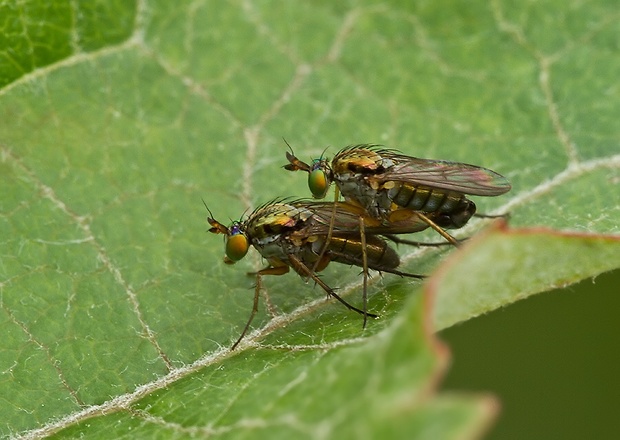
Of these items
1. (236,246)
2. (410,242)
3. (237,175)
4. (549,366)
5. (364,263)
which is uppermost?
(237,175)

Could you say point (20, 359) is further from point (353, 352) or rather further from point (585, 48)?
point (585, 48)

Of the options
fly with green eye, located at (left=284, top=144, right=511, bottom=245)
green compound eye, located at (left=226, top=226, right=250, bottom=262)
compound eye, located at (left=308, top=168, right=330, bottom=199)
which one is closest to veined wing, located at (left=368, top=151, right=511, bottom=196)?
fly with green eye, located at (left=284, top=144, right=511, bottom=245)

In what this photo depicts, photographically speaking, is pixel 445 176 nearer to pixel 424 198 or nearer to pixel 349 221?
pixel 424 198

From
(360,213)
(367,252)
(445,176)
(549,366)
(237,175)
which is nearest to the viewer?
(367,252)

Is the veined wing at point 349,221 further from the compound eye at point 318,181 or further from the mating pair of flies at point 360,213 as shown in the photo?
the compound eye at point 318,181

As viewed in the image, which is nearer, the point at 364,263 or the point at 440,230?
the point at 364,263

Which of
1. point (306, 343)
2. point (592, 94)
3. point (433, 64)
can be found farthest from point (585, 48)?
point (306, 343)

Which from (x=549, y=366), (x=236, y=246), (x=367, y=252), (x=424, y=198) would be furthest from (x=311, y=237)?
(x=549, y=366)
